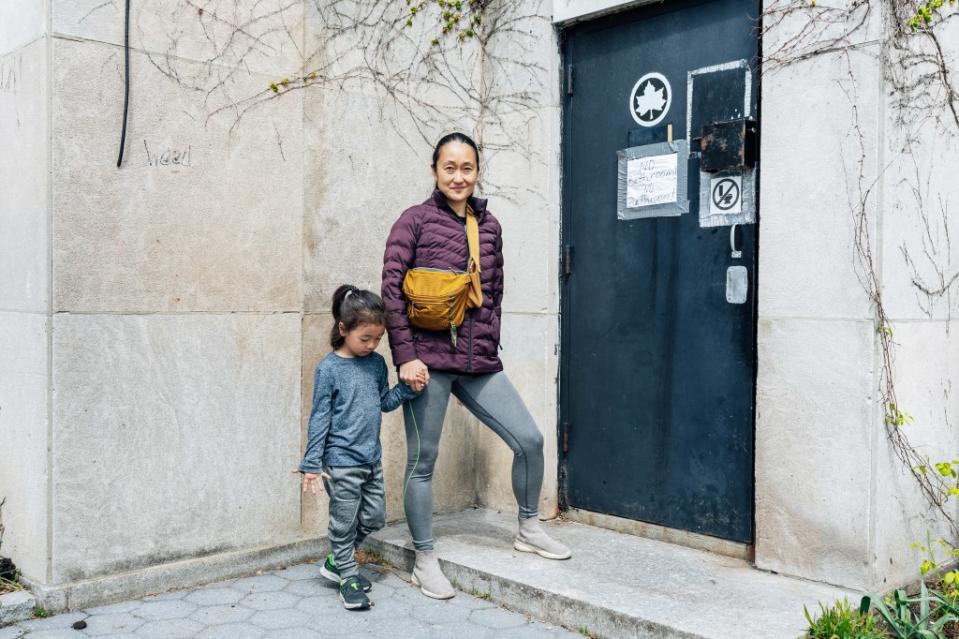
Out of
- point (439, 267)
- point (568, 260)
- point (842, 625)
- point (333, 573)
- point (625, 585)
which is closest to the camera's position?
point (842, 625)

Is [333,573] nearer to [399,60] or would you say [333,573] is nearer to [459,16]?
[399,60]

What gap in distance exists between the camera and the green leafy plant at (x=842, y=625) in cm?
315

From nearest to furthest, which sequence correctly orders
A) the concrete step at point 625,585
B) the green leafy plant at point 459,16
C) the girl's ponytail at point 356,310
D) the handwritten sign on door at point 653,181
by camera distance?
the concrete step at point 625,585 < the girl's ponytail at point 356,310 < the handwritten sign on door at point 653,181 < the green leafy plant at point 459,16

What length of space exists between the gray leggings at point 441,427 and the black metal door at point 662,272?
2.34ft

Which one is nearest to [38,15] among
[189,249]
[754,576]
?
[189,249]

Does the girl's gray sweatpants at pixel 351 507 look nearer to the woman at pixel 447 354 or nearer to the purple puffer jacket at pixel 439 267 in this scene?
the woman at pixel 447 354

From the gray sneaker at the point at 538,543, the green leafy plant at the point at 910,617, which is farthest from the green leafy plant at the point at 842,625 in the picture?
the gray sneaker at the point at 538,543

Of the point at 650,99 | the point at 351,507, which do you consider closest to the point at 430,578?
the point at 351,507

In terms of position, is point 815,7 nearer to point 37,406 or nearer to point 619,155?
point 619,155

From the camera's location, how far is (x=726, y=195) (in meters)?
4.16

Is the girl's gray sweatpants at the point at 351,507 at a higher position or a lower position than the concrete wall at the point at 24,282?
lower

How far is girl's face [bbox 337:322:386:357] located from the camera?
12.3 ft

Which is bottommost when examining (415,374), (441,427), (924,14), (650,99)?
(441,427)

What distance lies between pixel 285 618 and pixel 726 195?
8.92 feet
